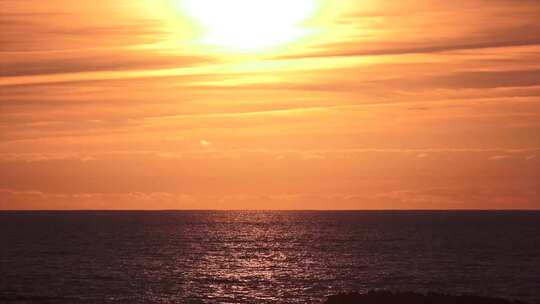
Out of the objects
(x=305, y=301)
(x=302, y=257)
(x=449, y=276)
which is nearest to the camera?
(x=305, y=301)

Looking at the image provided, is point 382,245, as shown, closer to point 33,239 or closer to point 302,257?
point 302,257

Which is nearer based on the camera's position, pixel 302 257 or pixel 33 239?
pixel 302 257

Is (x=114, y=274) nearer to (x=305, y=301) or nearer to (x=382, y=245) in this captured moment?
(x=305, y=301)

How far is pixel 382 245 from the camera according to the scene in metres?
158

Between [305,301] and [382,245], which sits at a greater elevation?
[382,245]

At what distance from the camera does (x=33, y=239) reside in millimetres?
175875

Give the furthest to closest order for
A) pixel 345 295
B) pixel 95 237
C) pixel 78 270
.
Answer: pixel 95 237 → pixel 78 270 → pixel 345 295

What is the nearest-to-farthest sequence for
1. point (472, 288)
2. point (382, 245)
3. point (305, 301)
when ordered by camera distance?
1. point (305, 301)
2. point (472, 288)
3. point (382, 245)

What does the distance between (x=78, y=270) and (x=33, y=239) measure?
74.3 m

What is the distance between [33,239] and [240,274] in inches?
3284

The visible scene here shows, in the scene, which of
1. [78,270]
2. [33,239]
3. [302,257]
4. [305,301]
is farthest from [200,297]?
[33,239]

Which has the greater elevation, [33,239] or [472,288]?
[33,239]

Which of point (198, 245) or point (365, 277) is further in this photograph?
point (198, 245)

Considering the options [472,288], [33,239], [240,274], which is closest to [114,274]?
[240,274]
